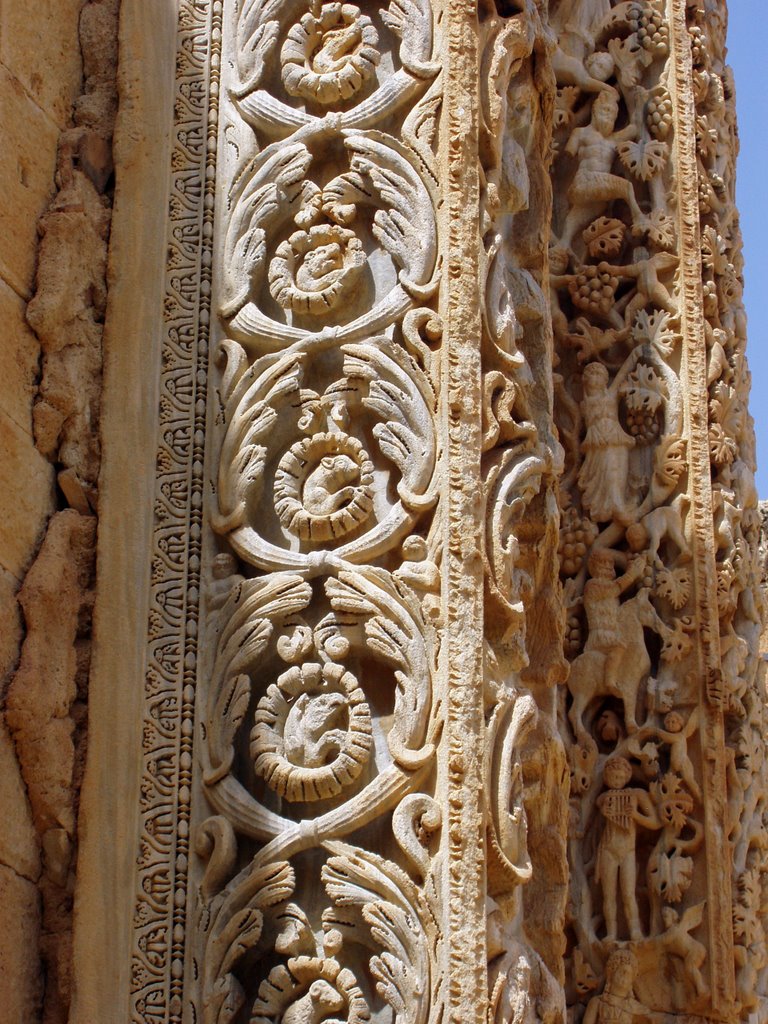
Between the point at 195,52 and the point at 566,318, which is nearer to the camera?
the point at 195,52

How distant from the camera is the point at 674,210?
523 centimetres

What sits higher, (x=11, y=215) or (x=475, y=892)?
(x=11, y=215)

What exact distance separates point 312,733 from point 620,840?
196cm

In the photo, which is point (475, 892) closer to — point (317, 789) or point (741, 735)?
point (317, 789)

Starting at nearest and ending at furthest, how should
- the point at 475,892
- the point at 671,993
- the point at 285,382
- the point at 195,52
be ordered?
1. the point at 475,892
2. the point at 285,382
3. the point at 195,52
4. the point at 671,993

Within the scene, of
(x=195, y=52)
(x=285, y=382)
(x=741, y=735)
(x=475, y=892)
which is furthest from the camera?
(x=741, y=735)

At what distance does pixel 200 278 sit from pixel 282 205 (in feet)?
0.61

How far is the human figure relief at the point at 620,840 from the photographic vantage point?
14.8 ft

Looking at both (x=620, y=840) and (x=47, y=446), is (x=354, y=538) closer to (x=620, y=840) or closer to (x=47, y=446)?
(x=47, y=446)

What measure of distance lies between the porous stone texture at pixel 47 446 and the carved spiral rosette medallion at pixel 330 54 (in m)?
0.34

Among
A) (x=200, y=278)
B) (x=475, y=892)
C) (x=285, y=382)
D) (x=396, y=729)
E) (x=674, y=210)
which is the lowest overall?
(x=475, y=892)

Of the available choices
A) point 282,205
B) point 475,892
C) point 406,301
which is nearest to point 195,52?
point 282,205

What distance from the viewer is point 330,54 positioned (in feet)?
10.7

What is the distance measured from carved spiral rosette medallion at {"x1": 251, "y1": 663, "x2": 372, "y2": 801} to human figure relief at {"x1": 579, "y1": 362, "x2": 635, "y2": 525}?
219cm
